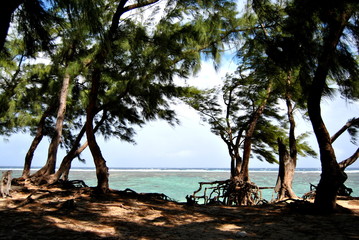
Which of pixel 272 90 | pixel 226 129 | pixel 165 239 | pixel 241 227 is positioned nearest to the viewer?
pixel 165 239

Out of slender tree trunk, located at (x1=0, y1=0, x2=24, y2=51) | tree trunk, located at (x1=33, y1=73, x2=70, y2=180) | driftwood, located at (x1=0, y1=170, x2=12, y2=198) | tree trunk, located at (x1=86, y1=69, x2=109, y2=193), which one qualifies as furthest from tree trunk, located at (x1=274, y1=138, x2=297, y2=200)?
slender tree trunk, located at (x1=0, y1=0, x2=24, y2=51)

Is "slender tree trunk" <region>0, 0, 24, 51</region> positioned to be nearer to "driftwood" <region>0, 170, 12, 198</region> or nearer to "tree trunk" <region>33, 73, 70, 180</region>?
"driftwood" <region>0, 170, 12, 198</region>

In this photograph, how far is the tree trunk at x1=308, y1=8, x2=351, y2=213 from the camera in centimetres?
299

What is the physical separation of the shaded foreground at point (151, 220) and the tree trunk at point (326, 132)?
237mm

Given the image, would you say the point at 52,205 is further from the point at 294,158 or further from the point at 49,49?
the point at 294,158

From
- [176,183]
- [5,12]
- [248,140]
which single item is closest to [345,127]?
[248,140]

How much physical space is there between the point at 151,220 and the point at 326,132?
8.19 feet

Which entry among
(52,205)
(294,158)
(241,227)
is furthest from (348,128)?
(52,205)

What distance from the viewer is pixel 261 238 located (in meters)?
2.35

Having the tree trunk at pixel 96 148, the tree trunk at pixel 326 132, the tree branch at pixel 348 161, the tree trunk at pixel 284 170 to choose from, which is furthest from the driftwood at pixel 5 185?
the tree branch at pixel 348 161

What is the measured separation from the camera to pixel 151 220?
9.94ft

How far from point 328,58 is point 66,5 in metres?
2.86

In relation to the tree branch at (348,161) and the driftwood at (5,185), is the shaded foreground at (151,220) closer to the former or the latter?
the driftwood at (5,185)

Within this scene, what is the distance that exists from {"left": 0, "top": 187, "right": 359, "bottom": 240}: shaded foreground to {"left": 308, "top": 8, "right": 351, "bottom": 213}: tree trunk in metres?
0.24
